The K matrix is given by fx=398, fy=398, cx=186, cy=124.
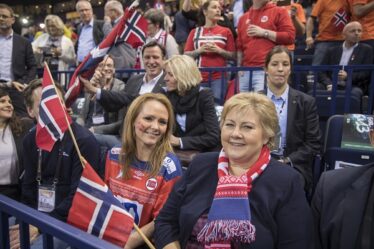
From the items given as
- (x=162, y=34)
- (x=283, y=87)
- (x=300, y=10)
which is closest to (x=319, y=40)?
(x=300, y=10)

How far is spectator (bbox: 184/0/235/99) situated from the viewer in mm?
4809

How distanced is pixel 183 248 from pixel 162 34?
3.63 metres

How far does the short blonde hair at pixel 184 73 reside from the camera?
3.39 meters

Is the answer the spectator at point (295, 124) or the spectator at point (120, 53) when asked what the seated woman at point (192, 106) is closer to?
the spectator at point (295, 124)

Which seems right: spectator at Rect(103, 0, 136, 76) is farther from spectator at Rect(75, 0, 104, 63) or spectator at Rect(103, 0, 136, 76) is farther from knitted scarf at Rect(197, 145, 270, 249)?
knitted scarf at Rect(197, 145, 270, 249)

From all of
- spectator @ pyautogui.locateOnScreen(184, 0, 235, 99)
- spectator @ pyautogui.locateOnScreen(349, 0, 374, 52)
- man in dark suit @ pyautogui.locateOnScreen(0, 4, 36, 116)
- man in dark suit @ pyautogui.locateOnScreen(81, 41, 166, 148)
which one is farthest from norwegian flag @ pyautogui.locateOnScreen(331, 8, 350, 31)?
man in dark suit @ pyautogui.locateOnScreen(0, 4, 36, 116)

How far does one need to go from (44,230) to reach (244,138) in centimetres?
97

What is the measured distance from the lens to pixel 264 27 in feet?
14.8

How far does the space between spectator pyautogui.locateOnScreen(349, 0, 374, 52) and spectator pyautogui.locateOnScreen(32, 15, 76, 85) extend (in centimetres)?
422

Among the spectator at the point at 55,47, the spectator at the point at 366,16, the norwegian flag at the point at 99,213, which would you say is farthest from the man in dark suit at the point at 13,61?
the spectator at the point at 366,16

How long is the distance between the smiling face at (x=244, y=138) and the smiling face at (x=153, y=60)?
6.99 feet

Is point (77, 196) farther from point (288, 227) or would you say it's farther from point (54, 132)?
point (288, 227)

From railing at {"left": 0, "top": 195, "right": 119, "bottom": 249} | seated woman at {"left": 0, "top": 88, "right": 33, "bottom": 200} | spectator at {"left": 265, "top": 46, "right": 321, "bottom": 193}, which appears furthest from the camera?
spectator at {"left": 265, "top": 46, "right": 321, "bottom": 193}

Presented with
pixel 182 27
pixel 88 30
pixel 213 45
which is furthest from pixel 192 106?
pixel 88 30
